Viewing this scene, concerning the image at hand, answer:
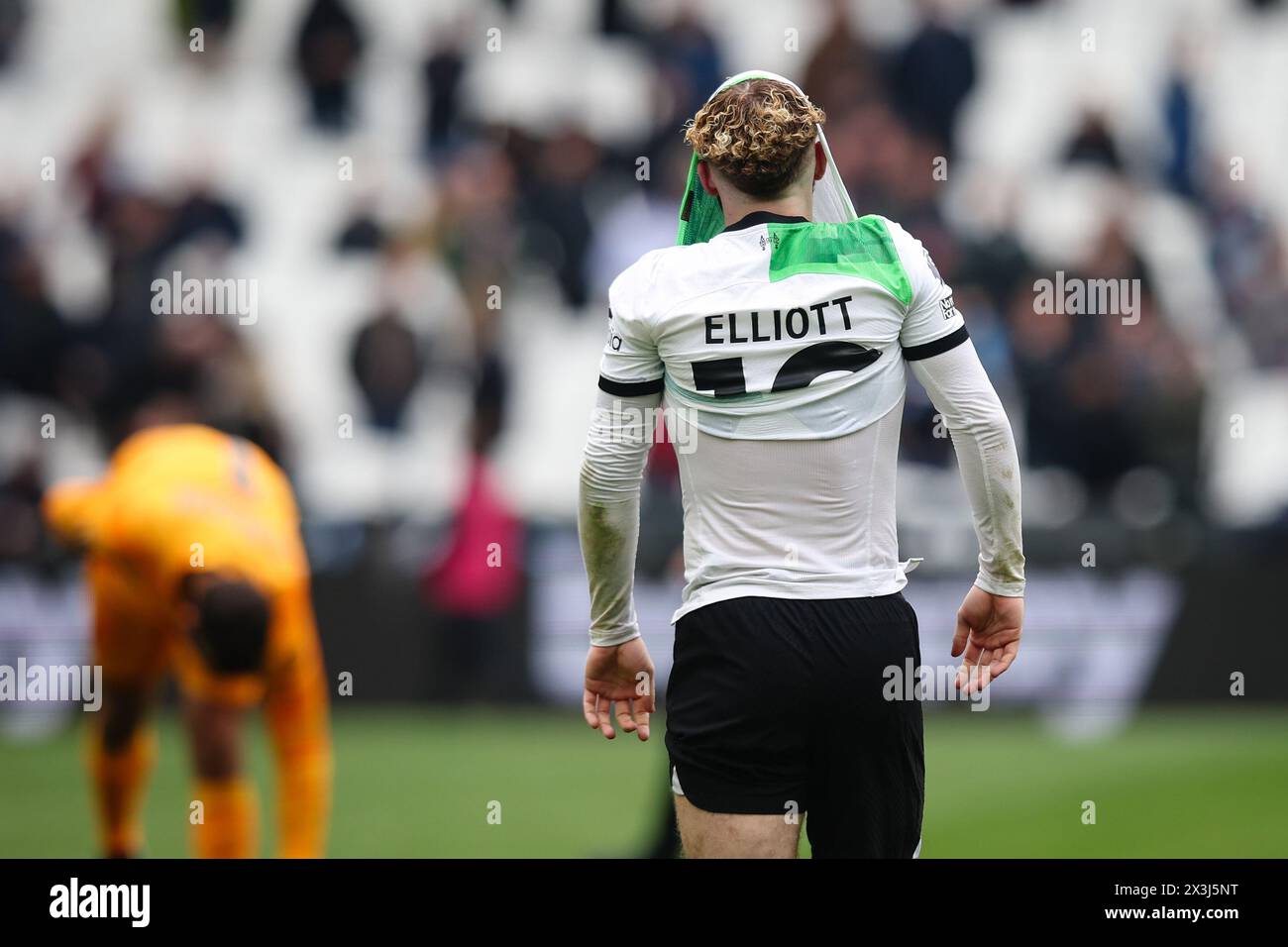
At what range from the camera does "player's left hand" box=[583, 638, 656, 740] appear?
431 centimetres

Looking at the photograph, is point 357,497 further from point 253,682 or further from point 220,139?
point 253,682

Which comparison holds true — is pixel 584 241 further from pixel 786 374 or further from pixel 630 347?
pixel 786 374

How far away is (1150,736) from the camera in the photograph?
11539mm

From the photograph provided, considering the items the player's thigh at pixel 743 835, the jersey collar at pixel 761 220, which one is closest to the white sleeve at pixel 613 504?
the jersey collar at pixel 761 220

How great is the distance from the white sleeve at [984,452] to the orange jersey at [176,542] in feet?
10.2

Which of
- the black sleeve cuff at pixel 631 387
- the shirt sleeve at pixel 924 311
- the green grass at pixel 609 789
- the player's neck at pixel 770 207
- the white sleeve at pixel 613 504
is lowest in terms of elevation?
the green grass at pixel 609 789

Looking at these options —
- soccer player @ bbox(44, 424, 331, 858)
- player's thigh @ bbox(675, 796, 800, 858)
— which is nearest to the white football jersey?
player's thigh @ bbox(675, 796, 800, 858)

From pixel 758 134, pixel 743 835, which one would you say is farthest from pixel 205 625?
pixel 758 134

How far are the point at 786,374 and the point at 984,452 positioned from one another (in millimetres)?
524

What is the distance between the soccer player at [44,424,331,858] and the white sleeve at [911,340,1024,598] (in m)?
3.04

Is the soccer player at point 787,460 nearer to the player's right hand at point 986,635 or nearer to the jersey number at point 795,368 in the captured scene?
the jersey number at point 795,368

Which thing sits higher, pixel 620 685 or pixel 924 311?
pixel 924 311

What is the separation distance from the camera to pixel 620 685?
14.3 feet

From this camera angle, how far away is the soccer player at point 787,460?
13.0 feet
